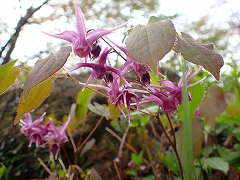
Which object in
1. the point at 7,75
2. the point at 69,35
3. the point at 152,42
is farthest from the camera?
the point at 7,75

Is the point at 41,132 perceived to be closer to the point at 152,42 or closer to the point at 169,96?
the point at 169,96

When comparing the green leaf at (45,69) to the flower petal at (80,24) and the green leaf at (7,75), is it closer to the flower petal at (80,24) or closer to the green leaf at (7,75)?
the flower petal at (80,24)

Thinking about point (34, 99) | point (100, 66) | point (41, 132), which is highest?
point (100, 66)

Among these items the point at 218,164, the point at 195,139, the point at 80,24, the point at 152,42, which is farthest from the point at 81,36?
the point at 218,164

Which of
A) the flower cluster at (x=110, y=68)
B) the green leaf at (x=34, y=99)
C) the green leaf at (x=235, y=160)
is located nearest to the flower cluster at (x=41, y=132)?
the green leaf at (x=34, y=99)

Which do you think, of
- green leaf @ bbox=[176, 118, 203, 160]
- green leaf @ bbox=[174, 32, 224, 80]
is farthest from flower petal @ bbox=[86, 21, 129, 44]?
green leaf @ bbox=[176, 118, 203, 160]

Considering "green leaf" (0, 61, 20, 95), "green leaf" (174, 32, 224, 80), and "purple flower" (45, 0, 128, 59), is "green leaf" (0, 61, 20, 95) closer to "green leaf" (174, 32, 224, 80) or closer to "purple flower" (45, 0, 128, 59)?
"purple flower" (45, 0, 128, 59)

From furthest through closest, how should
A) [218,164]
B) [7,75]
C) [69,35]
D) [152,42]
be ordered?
[218,164]
[7,75]
[69,35]
[152,42]

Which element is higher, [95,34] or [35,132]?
[95,34]
